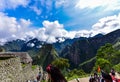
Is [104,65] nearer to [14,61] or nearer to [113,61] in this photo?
[113,61]

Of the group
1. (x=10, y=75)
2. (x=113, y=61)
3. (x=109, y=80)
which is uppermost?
(x=113, y=61)

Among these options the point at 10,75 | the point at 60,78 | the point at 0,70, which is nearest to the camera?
the point at 60,78

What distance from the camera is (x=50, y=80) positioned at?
10664mm

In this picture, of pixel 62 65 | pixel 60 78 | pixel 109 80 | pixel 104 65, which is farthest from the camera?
pixel 62 65

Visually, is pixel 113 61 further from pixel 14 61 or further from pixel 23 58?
pixel 14 61

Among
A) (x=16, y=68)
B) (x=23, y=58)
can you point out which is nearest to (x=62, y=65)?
(x=23, y=58)

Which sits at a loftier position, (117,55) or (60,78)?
(117,55)

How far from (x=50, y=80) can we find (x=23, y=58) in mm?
83414

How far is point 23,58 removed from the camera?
93500 mm

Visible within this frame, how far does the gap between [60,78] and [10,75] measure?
28902 mm

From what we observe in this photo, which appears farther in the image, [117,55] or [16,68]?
[117,55]

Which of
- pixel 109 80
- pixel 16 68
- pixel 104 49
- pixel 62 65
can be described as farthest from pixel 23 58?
pixel 109 80

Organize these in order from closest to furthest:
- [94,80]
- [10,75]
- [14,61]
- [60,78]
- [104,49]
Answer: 1. [60,78]
2. [94,80]
3. [10,75]
4. [14,61]
5. [104,49]

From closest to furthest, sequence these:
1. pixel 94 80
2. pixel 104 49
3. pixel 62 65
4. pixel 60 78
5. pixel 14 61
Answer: pixel 60 78, pixel 94 80, pixel 14 61, pixel 104 49, pixel 62 65
